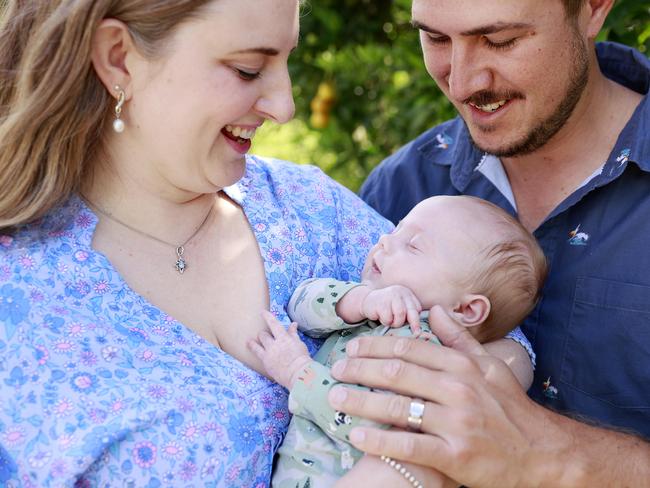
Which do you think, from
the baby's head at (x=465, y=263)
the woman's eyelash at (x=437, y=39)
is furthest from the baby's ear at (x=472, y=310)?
the woman's eyelash at (x=437, y=39)

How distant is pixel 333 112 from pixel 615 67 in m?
2.19

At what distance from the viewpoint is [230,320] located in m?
2.28

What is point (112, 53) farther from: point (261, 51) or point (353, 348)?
point (353, 348)

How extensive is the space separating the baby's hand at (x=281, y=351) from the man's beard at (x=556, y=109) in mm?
1013

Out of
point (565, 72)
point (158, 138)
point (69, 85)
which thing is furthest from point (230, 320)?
point (565, 72)

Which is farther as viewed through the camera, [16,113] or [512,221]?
[512,221]

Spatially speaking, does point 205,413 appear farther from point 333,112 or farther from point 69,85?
point 333,112

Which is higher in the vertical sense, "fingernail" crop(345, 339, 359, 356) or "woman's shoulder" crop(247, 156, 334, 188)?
"woman's shoulder" crop(247, 156, 334, 188)

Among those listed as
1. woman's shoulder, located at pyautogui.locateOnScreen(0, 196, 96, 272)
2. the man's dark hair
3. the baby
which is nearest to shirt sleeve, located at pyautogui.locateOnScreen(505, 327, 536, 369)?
the baby

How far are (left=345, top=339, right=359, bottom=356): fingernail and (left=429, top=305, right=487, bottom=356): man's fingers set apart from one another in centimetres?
22

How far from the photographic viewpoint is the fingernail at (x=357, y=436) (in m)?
1.98

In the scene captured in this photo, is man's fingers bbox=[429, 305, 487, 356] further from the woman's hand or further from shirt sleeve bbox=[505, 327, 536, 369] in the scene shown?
shirt sleeve bbox=[505, 327, 536, 369]

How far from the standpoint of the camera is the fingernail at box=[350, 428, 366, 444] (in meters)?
1.98

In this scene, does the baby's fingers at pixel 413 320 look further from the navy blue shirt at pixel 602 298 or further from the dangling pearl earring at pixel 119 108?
the dangling pearl earring at pixel 119 108
